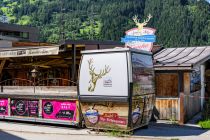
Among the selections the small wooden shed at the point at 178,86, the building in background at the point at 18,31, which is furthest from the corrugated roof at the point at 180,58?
the building in background at the point at 18,31

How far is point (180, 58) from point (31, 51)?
720 centimetres

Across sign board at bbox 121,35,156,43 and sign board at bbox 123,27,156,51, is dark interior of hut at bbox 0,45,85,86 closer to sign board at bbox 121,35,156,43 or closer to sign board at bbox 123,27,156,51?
sign board at bbox 121,35,156,43

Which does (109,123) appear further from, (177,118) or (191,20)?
(191,20)

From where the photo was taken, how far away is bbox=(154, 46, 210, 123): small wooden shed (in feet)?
54.3

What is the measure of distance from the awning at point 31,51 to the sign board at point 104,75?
2022 millimetres

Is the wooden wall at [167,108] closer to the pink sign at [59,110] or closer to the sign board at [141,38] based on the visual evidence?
the sign board at [141,38]

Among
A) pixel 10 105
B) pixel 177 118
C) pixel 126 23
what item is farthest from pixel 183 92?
pixel 126 23

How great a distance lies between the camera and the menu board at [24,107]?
16.6 metres

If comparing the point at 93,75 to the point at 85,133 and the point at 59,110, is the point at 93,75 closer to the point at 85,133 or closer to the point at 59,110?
the point at 85,133

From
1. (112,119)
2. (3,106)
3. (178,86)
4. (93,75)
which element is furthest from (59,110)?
(178,86)

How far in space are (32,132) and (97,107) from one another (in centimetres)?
283

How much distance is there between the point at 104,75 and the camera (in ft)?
44.7

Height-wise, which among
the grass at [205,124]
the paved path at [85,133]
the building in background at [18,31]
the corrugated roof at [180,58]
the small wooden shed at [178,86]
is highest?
the building in background at [18,31]

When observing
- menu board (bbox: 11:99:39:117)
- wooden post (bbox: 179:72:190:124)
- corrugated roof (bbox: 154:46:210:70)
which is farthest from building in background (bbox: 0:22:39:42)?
wooden post (bbox: 179:72:190:124)
